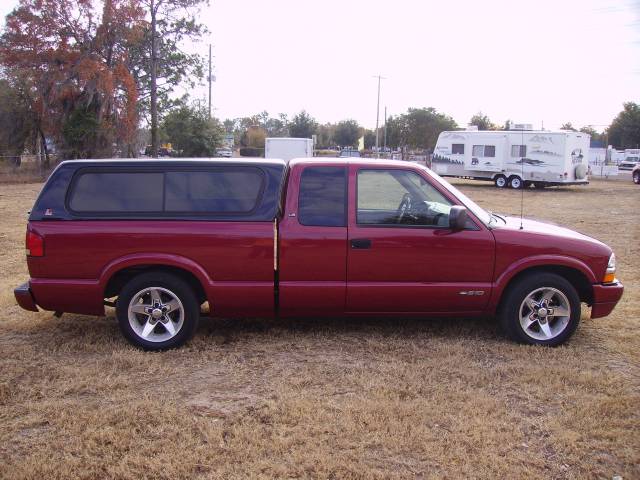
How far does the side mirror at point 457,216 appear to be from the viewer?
16.3ft

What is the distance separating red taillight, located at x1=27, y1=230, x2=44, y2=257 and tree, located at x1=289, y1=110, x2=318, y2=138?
66.2 meters

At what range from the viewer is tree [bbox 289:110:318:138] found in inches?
2781

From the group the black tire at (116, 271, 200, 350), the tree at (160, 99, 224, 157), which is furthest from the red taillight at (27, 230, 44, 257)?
the tree at (160, 99, 224, 157)

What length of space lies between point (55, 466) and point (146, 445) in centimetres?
50

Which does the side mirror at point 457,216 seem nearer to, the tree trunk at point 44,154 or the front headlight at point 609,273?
the front headlight at point 609,273

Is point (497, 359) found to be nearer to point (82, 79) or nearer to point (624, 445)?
point (624, 445)

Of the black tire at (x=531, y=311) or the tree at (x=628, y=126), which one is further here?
the tree at (x=628, y=126)

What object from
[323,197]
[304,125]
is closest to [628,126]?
[304,125]

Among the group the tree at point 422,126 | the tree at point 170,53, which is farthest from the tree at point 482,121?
the tree at point 170,53

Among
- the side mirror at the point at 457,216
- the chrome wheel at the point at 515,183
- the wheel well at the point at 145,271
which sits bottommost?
the wheel well at the point at 145,271

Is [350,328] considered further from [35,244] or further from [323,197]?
[35,244]

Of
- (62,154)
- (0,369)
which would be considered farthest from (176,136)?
(0,369)

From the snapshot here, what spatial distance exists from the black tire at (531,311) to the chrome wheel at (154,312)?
9.61ft

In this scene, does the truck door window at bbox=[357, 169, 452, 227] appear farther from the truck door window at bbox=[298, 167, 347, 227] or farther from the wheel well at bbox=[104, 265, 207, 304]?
the wheel well at bbox=[104, 265, 207, 304]
